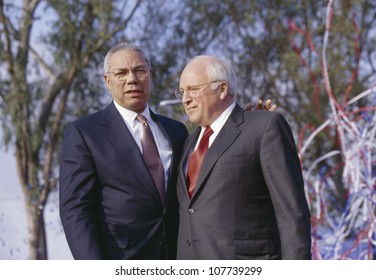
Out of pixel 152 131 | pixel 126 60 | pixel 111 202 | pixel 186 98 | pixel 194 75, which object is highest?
pixel 126 60

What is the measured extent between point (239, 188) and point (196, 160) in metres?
0.28

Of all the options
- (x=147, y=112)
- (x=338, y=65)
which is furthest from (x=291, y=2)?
(x=147, y=112)

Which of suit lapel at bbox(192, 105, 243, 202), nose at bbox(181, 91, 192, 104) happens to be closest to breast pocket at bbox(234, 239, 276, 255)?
suit lapel at bbox(192, 105, 243, 202)

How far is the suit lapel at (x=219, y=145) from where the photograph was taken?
350cm

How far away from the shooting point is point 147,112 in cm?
397

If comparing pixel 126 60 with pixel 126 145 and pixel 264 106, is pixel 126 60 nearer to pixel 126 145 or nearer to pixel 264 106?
pixel 126 145

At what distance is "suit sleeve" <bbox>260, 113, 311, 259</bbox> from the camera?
328 centimetres

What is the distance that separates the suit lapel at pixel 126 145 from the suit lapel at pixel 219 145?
0.94 feet

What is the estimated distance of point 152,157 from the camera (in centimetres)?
381

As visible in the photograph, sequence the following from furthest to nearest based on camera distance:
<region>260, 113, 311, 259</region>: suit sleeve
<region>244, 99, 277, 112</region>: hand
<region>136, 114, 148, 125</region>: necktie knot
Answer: <region>136, 114, 148, 125</region>: necktie knot → <region>244, 99, 277, 112</region>: hand → <region>260, 113, 311, 259</region>: suit sleeve

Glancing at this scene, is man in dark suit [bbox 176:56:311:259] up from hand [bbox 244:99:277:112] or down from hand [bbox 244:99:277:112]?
down

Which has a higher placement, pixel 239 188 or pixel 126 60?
pixel 126 60

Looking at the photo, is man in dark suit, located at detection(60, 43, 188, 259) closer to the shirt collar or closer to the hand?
the shirt collar

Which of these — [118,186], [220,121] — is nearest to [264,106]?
A: [220,121]
